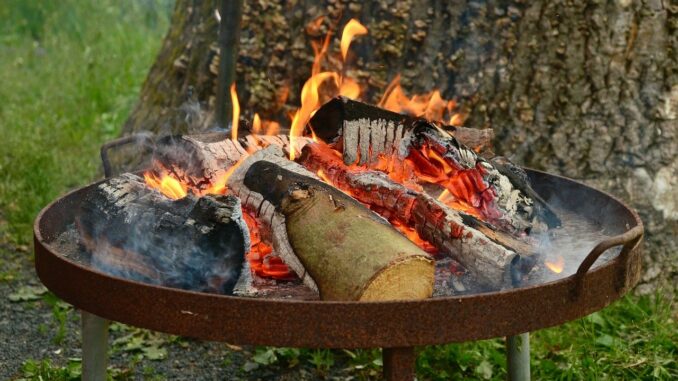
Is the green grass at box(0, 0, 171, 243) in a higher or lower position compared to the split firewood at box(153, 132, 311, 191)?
lower

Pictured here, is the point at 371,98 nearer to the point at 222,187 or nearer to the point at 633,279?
the point at 222,187

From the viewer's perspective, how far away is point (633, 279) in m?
2.21

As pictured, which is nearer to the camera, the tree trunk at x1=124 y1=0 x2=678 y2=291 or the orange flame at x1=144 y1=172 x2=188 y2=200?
the orange flame at x1=144 y1=172 x2=188 y2=200

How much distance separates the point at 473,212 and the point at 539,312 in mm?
592

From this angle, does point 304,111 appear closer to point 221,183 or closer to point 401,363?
point 221,183

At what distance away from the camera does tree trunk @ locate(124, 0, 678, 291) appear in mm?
3453

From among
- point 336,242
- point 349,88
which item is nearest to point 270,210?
point 336,242

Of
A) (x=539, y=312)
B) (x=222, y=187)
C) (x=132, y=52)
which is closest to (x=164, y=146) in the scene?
(x=222, y=187)

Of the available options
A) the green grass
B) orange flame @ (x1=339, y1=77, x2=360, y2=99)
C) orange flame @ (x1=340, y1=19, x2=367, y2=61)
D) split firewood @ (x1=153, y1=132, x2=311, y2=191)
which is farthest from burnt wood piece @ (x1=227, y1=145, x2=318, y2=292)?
the green grass

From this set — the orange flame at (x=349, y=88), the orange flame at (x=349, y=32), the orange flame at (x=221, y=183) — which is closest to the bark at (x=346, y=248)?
the orange flame at (x=221, y=183)

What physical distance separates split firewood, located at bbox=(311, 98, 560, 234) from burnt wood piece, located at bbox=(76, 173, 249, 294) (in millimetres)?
546

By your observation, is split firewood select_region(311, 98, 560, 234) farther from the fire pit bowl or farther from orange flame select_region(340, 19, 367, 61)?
orange flame select_region(340, 19, 367, 61)

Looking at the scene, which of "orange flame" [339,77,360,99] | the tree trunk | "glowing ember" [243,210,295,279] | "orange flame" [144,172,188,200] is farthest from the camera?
the tree trunk

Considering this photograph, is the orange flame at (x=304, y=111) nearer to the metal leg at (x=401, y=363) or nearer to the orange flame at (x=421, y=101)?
the orange flame at (x=421, y=101)
